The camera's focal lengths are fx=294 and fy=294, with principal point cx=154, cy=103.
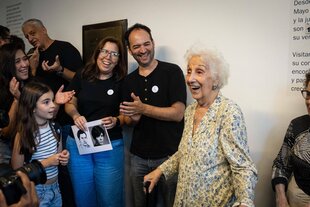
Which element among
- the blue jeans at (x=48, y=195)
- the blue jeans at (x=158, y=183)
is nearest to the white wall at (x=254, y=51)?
the blue jeans at (x=158, y=183)

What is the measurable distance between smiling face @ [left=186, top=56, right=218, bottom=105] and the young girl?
3.17 feet

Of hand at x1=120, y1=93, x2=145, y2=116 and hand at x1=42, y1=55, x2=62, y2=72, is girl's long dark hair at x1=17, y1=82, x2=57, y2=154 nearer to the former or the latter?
hand at x1=42, y1=55, x2=62, y2=72

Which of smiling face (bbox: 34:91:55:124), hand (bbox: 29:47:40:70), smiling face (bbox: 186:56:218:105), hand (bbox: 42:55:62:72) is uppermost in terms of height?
hand (bbox: 29:47:40:70)

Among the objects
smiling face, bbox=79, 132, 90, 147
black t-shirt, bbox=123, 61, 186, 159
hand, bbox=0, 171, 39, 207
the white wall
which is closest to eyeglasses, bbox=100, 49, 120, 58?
black t-shirt, bbox=123, 61, 186, 159

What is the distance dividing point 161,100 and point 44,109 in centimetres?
78

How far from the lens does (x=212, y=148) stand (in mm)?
1343

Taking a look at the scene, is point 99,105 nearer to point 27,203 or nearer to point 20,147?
point 20,147

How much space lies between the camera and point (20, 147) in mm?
1856

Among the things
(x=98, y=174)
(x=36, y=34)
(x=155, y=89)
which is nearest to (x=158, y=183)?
(x=98, y=174)

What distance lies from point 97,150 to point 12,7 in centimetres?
270

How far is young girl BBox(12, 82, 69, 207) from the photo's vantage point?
1.87 m

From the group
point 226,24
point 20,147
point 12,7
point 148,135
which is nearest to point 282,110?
point 226,24

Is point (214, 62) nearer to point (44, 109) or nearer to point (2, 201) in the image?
point (2, 201)

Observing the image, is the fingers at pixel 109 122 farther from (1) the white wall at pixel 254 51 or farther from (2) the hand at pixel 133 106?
(1) the white wall at pixel 254 51
